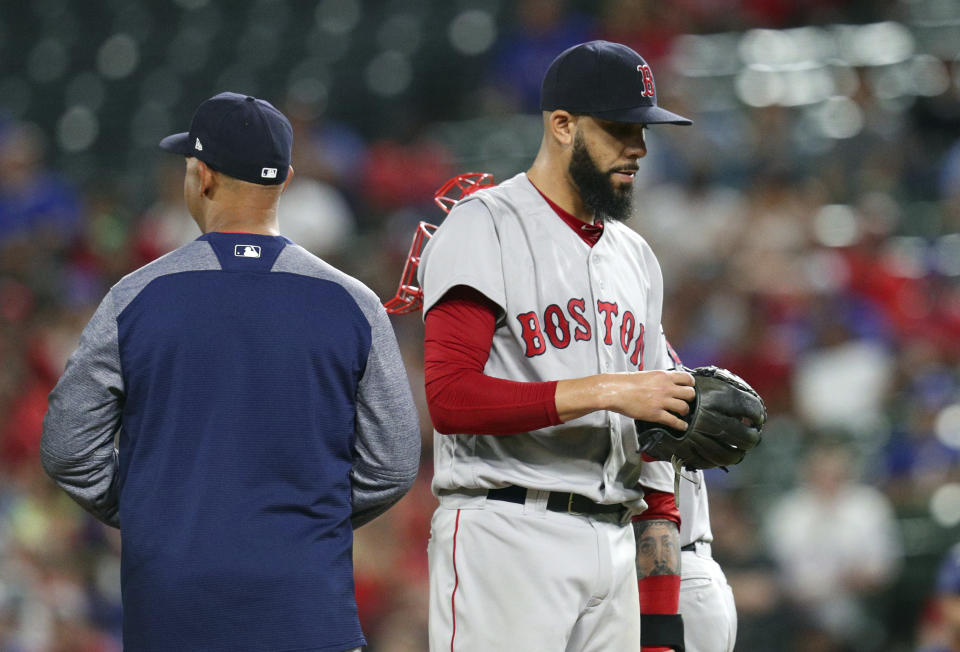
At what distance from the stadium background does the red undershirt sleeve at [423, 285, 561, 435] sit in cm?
316

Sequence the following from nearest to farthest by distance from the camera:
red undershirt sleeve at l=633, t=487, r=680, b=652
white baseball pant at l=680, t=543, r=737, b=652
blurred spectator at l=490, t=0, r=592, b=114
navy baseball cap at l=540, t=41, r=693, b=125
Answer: navy baseball cap at l=540, t=41, r=693, b=125
red undershirt sleeve at l=633, t=487, r=680, b=652
white baseball pant at l=680, t=543, r=737, b=652
blurred spectator at l=490, t=0, r=592, b=114

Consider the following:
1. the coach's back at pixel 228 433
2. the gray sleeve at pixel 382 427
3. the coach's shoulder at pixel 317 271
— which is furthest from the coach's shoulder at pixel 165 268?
the gray sleeve at pixel 382 427

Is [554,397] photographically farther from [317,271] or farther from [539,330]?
[317,271]

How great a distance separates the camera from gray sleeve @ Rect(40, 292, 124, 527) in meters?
2.81

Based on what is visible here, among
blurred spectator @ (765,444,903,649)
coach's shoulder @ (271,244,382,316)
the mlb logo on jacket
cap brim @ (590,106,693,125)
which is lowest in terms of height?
blurred spectator @ (765,444,903,649)

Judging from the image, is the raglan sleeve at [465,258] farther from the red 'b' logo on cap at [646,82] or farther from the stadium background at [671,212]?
the stadium background at [671,212]

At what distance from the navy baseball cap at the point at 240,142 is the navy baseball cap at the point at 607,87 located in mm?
663

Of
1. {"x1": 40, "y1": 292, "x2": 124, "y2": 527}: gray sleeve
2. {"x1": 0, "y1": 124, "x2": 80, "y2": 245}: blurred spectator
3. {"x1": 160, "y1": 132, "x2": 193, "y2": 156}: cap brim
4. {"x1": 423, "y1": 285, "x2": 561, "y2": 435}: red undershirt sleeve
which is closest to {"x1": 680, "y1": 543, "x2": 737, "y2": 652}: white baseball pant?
{"x1": 423, "y1": 285, "x2": 561, "y2": 435}: red undershirt sleeve

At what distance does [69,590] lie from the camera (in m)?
6.60

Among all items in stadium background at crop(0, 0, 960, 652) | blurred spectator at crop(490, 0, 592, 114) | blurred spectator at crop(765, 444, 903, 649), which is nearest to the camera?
blurred spectator at crop(765, 444, 903, 649)

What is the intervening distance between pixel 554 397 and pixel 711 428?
351 millimetres

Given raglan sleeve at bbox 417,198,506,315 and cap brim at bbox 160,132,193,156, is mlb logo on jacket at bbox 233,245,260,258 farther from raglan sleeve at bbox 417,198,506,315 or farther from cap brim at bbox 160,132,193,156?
raglan sleeve at bbox 417,198,506,315

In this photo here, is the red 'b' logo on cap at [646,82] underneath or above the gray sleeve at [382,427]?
above

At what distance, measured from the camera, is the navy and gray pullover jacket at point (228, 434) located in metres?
2.74
